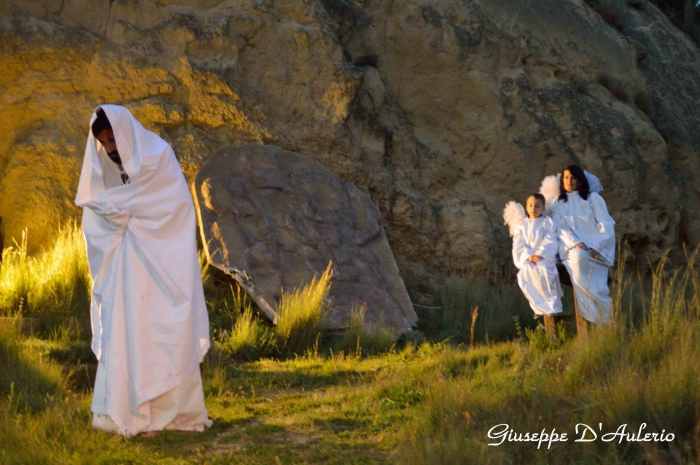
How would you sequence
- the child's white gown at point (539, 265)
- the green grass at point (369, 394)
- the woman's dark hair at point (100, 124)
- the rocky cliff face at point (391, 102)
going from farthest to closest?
1. the rocky cliff face at point (391, 102)
2. the child's white gown at point (539, 265)
3. the woman's dark hair at point (100, 124)
4. the green grass at point (369, 394)

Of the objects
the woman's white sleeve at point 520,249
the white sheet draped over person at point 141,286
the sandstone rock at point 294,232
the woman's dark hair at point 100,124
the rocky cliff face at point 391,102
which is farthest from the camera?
the rocky cliff face at point 391,102

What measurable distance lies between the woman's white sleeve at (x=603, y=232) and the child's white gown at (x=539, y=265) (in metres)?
0.46

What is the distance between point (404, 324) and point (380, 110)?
3.88 metres

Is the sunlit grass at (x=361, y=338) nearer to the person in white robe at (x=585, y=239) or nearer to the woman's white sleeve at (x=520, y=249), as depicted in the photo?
the woman's white sleeve at (x=520, y=249)

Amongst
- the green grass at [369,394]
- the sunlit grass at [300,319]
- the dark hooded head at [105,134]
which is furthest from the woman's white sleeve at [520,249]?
the dark hooded head at [105,134]

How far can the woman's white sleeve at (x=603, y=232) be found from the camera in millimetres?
8562

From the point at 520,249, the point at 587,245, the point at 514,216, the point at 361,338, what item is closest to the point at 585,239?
the point at 587,245

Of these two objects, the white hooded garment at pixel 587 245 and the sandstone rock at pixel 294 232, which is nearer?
the white hooded garment at pixel 587 245

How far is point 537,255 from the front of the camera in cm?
852

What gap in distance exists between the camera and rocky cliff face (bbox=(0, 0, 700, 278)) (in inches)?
408

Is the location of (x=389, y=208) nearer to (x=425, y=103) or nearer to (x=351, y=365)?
(x=425, y=103)

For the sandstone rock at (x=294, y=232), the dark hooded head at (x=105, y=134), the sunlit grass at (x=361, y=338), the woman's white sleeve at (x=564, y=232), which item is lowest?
the sunlit grass at (x=361, y=338)

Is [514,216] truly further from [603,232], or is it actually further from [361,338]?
[361,338]

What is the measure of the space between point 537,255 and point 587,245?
21.1 inches
